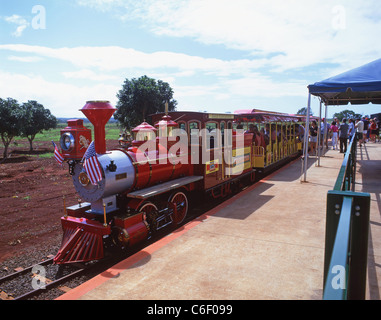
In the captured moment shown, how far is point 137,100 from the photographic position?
29.3 m

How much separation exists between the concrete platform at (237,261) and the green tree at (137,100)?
23.7 metres

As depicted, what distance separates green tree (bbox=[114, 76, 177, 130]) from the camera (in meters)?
29.3

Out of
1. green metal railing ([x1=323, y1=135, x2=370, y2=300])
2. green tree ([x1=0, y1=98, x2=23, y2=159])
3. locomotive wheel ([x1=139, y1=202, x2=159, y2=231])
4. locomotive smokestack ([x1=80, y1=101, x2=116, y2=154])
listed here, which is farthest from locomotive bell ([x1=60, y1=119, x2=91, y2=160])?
green tree ([x1=0, y1=98, x2=23, y2=159])

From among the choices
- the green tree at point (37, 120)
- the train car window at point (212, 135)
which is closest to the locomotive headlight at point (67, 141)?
the train car window at point (212, 135)

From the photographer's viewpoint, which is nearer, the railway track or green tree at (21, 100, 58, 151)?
the railway track

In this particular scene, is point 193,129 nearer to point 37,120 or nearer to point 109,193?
point 109,193

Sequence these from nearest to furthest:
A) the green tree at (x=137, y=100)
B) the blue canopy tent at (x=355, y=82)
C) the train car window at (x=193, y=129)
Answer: the blue canopy tent at (x=355, y=82) < the train car window at (x=193, y=129) < the green tree at (x=137, y=100)

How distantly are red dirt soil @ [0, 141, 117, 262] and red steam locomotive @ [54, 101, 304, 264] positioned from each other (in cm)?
137

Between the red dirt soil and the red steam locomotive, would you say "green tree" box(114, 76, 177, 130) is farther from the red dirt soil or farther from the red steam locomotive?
the red steam locomotive

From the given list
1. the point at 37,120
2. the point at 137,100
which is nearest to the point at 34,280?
the point at 137,100

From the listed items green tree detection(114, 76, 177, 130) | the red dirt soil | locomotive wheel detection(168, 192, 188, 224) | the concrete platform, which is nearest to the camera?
the concrete platform

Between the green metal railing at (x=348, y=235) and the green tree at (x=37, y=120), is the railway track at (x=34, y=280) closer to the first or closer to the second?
the green metal railing at (x=348, y=235)

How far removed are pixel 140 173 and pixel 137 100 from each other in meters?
24.1

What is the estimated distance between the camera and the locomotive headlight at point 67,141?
19.0ft
